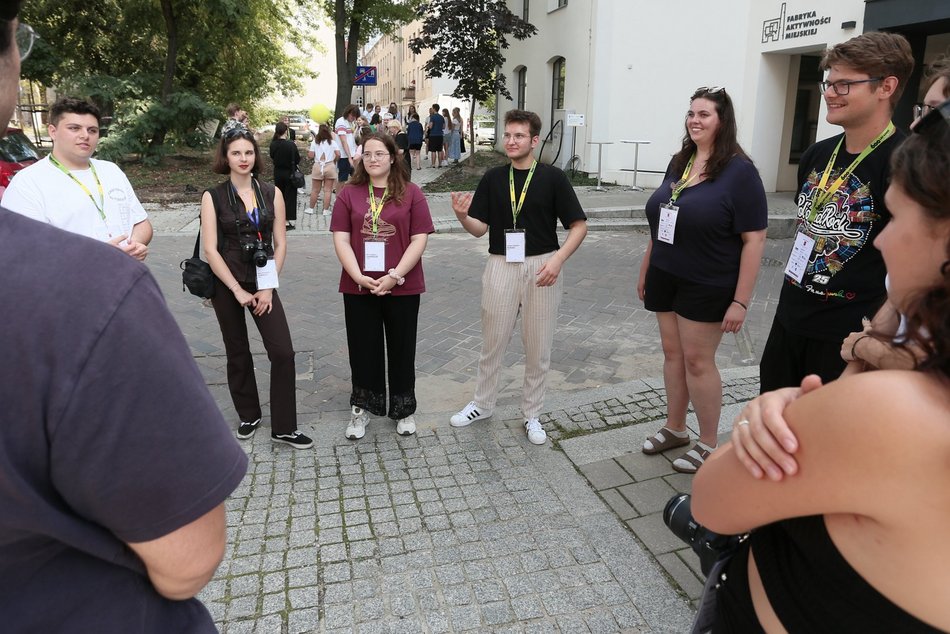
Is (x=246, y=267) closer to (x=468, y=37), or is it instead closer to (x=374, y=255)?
(x=374, y=255)

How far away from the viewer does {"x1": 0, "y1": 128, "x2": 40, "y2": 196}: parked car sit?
887cm

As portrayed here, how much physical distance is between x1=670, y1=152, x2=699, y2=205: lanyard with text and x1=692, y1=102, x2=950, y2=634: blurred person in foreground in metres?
2.43

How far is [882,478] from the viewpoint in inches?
36.6

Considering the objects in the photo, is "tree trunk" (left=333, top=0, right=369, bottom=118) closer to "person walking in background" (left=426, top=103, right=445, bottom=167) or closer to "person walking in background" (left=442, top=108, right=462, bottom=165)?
"person walking in background" (left=426, top=103, right=445, bottom=167)

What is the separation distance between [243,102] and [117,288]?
91.2 feet

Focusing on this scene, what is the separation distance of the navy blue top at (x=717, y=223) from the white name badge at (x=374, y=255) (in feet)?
5.37

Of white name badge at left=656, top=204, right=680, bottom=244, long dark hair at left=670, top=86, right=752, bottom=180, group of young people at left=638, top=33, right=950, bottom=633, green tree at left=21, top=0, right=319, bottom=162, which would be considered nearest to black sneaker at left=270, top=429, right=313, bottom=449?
white name badge at left=656, top=204, right=680, bottom=244

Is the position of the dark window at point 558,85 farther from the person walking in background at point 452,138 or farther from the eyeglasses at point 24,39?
the eyeglasses at point 24,39

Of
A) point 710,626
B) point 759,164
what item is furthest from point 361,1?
point 710,626

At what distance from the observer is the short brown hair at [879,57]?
8.82ft

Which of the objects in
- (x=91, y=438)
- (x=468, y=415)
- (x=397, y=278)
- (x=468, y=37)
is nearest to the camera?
(x=91, y=438)

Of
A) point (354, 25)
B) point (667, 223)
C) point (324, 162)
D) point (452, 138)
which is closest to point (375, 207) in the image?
point (667, 223)

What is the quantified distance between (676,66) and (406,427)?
1288 centimetres

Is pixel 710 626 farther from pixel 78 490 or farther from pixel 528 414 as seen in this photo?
pixel 528 414
